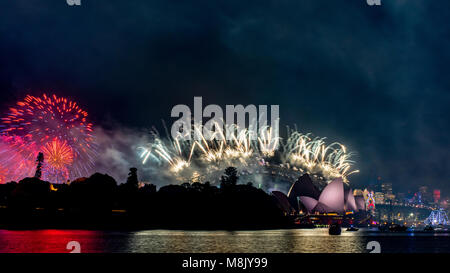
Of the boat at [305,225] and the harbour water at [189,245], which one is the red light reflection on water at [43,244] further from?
the boat at [305,225]

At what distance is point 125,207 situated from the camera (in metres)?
138

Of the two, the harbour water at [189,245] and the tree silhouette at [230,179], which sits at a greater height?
the tree silhouette at [230,179]

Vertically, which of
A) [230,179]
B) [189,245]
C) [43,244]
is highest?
[230,179]

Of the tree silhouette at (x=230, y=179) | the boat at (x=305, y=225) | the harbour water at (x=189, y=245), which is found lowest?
the boat at (x=305, y=225)

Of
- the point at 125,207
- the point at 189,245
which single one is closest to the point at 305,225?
the point at 125,207

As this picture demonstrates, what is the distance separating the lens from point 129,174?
154m

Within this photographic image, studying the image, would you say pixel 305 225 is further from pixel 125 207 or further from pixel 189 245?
pixel 189 245

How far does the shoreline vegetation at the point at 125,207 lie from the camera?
12519cm

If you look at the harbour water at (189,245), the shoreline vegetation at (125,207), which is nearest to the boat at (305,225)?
the shoreline vegetation at (125,207)

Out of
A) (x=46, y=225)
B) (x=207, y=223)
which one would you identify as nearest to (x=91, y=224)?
(x=46, y=225)

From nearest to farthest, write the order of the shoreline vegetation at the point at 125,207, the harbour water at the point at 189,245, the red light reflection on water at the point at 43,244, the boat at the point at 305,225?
the red light reflection on water at the point at 43,244 → the harbour water at the point at 189,245 → the shoreline vegetation at the point at 125,207 → the boat at the point at 305,225

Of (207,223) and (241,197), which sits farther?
(241,197)
